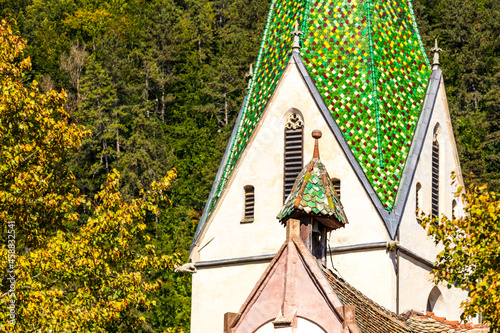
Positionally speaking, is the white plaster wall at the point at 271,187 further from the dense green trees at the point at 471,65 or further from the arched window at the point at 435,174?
the dense green trees at the point at 471,65

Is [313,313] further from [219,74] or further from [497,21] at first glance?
[497,21]

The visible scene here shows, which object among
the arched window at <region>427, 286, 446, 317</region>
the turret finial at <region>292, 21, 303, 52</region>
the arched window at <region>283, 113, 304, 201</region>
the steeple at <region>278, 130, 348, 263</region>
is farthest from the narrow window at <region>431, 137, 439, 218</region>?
the steeple at <region>278, 130, 348, 263</region>

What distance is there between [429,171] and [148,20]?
57.2 m

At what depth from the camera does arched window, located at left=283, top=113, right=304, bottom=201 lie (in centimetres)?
2477

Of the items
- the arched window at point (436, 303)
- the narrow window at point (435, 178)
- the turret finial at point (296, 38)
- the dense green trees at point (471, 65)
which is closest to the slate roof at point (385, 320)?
the arched window at point (436, 303)

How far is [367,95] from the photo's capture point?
25.2 metres

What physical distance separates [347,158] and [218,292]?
3.32 metres

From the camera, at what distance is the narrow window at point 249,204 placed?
25016mm

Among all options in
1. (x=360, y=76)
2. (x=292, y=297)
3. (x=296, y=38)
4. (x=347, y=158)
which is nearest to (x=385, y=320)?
(x=292, y=297)

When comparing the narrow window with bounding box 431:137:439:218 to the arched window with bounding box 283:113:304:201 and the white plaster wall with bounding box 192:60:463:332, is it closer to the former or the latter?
the white plaster wall with bounding box 192:60:463:332

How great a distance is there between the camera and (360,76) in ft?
83.3

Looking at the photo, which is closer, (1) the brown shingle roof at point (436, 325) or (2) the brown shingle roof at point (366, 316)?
(2) the brown shingle roof at point (366, 316)

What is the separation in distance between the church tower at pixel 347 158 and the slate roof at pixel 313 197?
5124 mm

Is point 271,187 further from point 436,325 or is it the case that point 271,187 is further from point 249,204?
point 436,325
